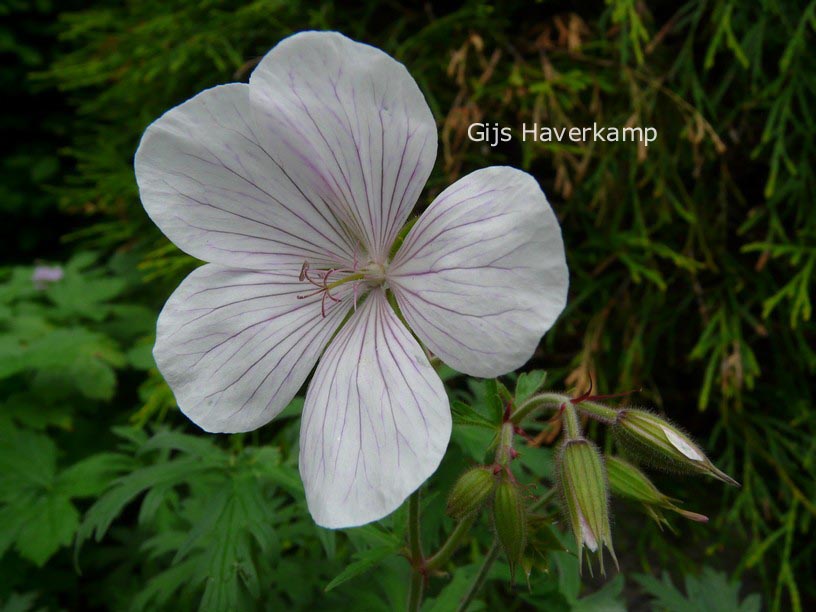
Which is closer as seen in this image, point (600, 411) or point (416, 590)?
point (600, 411)

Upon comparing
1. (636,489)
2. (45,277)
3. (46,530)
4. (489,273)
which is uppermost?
(489,273)

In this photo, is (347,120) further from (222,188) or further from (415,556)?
(415,556)

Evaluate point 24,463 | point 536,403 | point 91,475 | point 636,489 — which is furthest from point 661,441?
point 24,463

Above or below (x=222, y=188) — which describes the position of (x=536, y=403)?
below

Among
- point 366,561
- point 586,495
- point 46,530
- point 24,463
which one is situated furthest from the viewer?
point 24,463

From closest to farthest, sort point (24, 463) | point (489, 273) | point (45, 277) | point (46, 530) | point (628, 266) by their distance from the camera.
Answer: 1. point (489, 273)
2. point (46, 530)
3. point (24, 463)
4. point (628, 266)
5. point (45, 277)

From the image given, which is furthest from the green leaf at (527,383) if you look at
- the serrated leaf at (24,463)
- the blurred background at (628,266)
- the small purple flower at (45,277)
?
the small purple flower at (45,277)
